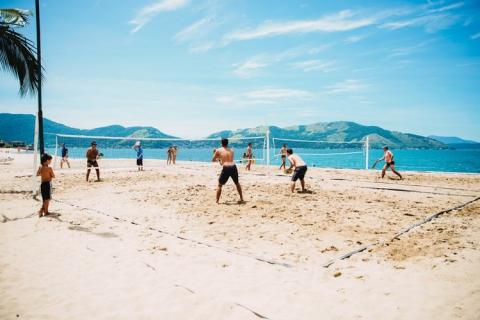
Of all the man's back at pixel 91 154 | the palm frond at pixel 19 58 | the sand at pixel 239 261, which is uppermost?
the palm frond at pixel 19 58

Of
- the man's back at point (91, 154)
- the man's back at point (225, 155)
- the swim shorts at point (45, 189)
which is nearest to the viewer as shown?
the swim shorts at point (45, 189)

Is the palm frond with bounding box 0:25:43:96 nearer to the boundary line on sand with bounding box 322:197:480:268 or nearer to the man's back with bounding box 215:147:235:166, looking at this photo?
the man's back with bounding box 215:147:235:166

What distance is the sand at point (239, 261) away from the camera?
3059 millimetres

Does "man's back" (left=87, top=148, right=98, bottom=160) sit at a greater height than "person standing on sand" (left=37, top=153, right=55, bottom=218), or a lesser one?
greater

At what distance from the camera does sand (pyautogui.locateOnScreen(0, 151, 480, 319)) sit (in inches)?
120

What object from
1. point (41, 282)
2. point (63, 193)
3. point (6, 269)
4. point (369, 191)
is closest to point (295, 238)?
point (41, 282)

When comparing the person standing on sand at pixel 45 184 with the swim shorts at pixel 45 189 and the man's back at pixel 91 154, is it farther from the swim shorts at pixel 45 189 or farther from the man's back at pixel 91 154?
the man's back at pixel 91 154

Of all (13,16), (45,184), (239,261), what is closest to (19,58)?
(13,16)

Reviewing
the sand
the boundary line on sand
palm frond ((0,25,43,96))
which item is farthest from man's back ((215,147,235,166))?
palm frond ((0,25,43,96))

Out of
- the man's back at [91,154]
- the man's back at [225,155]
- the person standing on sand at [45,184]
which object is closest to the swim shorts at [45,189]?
the person standing on sand at [45,184]

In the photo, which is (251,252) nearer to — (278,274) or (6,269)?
(278,274)

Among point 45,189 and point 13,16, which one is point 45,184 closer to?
point 45,189

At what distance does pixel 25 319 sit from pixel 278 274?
9.31 feet

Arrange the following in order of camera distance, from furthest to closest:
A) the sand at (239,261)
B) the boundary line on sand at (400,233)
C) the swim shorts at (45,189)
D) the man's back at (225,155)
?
1. the man's back at (225,155)
2. the swim shorts at (45,189)
3. the boundary line on sand at (400,233)
4. the sand at (239,261)
